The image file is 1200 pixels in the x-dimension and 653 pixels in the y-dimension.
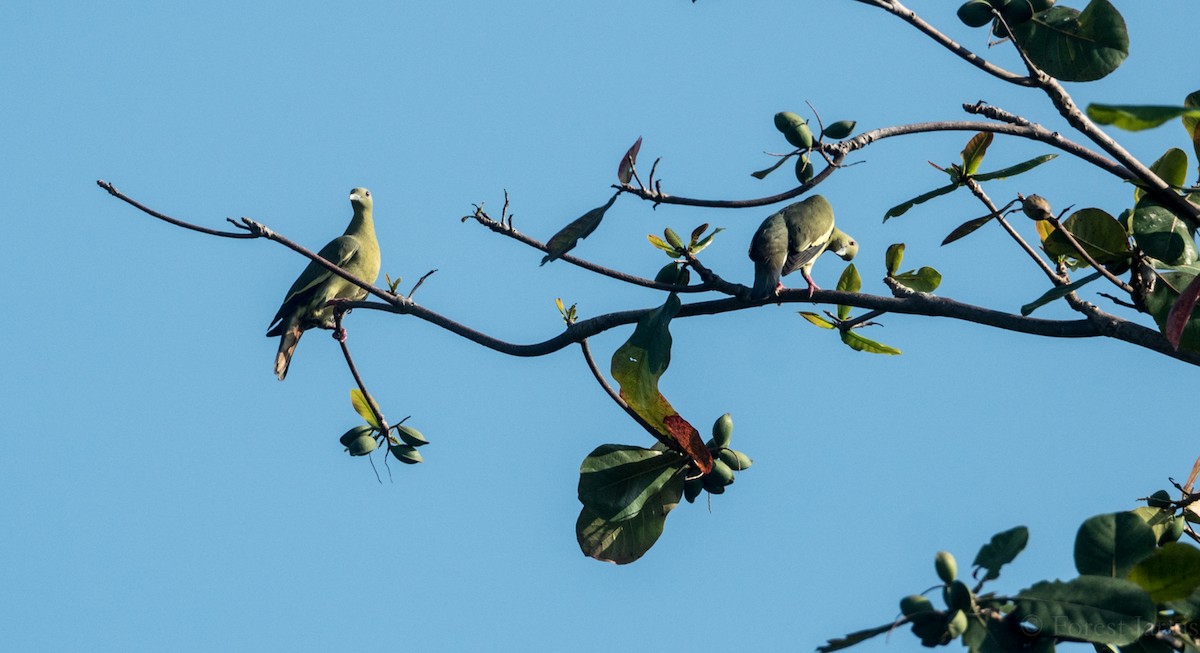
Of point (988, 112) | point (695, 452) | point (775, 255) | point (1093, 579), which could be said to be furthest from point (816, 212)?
point (1093, 579)

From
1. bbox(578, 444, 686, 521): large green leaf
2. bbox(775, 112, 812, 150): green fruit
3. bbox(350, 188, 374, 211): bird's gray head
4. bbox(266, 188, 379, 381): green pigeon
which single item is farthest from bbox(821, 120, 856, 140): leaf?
bbox(350, 188, 374, 211): bird's gray head

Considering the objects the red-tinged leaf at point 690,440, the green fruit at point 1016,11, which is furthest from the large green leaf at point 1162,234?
the red-tinged leaf at point 690,440

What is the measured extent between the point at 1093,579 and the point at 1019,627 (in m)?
0.19

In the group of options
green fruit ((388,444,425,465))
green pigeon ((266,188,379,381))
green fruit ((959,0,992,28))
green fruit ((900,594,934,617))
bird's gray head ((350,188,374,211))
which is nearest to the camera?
green fruit ((900,594,934,617))

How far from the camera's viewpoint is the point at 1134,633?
2.54 m

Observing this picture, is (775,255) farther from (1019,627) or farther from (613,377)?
(1019,627)

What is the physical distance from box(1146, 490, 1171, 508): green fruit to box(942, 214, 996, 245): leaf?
94 centimetres

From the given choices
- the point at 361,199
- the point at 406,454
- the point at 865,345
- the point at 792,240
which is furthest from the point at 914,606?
the point at 361,199

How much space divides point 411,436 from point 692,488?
1.23 m

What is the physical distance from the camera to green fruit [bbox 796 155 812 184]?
3.49 metres

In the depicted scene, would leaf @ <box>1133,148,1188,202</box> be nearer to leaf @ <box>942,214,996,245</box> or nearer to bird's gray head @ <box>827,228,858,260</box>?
leaf @ <box>942,214,996,245</box>

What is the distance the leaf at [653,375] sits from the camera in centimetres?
362

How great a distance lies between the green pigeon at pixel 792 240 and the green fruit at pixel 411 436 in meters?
1.40

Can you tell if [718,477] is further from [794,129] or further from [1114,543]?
[1114,543]
